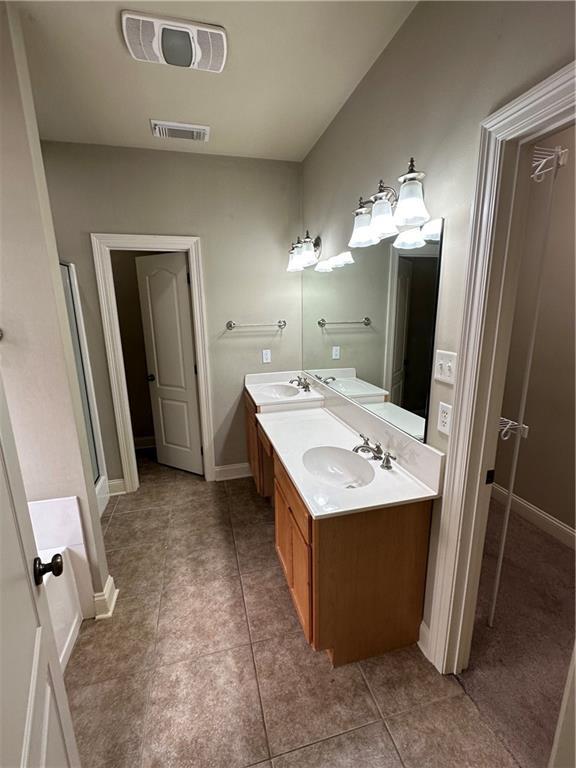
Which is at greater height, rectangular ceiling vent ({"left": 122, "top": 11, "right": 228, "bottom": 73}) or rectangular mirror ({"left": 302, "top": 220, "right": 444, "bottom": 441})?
rectangular ceiling vent ({"left": 122, "top": 11, "right": 228, "bottom": 73})

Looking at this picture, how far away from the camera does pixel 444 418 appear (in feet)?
4.45

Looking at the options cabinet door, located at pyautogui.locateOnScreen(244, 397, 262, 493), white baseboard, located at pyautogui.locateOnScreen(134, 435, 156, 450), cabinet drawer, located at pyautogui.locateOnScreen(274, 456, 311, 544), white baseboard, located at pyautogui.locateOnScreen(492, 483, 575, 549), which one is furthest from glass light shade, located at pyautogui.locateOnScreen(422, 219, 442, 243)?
white baseboard, located at pyautogui.locateOnScreen(134, 435, 156, 450)

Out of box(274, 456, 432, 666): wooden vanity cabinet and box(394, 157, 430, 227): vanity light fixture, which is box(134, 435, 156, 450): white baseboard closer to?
box(274, 456, 432, 666): wooden vanity cabinet

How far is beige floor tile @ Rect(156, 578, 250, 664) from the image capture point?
1646mm

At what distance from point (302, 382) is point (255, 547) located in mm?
1363

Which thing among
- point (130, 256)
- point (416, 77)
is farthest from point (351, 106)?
point (130, 256)

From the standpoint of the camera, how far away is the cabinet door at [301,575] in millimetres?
1458

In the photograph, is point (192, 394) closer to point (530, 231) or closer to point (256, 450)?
point (256, 450)

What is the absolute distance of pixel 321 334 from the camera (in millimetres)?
2668

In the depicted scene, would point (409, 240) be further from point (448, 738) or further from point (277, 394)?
point (448, 738)

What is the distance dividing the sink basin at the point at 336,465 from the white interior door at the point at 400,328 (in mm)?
381

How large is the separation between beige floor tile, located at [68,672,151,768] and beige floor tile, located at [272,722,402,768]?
0.56 meters

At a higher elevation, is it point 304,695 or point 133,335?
point 133,335

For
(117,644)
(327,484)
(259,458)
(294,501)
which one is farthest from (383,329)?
(117,644)
